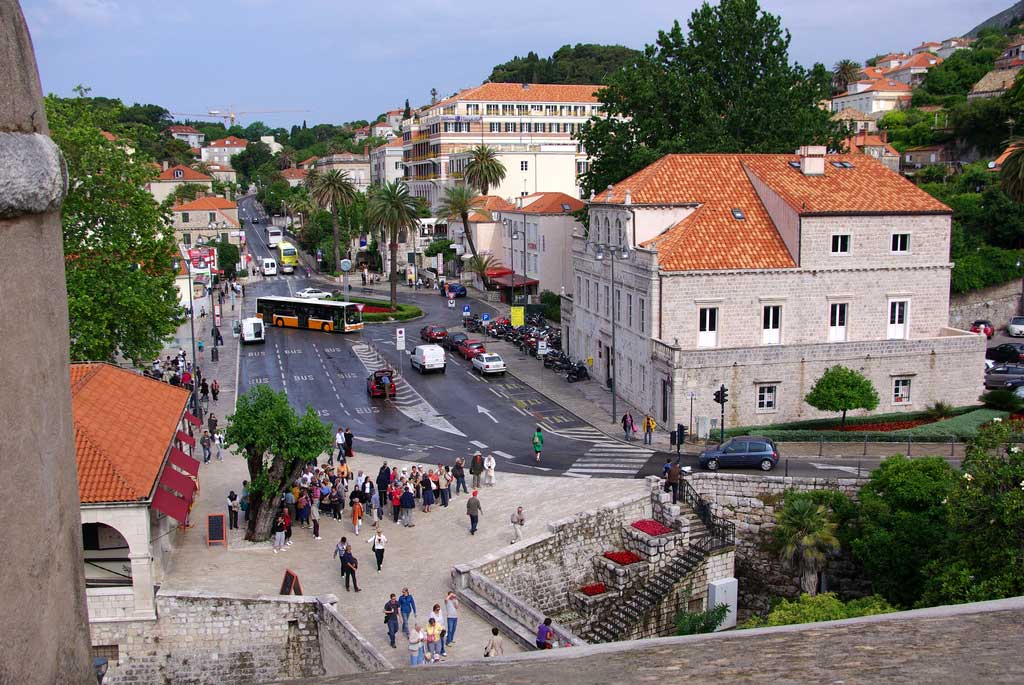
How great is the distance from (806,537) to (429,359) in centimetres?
2868

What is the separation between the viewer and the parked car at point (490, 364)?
174 ft

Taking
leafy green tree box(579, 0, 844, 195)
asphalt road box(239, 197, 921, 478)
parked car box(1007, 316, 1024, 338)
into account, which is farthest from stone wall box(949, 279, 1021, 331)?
asphalt road box(239, 197, 921, 478)

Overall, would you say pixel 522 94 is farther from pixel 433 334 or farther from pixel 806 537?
pixel 806 537

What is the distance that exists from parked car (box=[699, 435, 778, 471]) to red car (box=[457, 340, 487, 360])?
23.4 meters

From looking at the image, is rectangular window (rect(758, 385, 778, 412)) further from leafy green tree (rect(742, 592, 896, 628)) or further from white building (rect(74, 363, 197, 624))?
white building (rect(74, 363, 197, 624))

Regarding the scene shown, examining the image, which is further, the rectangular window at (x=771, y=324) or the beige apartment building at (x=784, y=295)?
the rectangular window at (x=771, y=324)

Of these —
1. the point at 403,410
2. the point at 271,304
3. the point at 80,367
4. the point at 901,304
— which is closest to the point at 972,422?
the point at 901,304

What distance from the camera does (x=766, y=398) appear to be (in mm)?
40781

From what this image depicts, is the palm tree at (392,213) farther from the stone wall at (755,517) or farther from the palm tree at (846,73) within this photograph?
the palm tree at (846,73)

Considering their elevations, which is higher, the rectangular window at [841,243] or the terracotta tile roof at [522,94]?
the terracotta tile roof at [522,94]

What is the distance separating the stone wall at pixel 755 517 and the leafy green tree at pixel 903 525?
7.69ft

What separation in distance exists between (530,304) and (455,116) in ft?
145

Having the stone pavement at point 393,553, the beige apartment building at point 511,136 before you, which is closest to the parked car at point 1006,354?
the stone pavement at point 393,553

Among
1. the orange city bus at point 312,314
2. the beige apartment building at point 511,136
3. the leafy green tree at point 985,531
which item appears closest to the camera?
the leafy green tree at point 985,531
